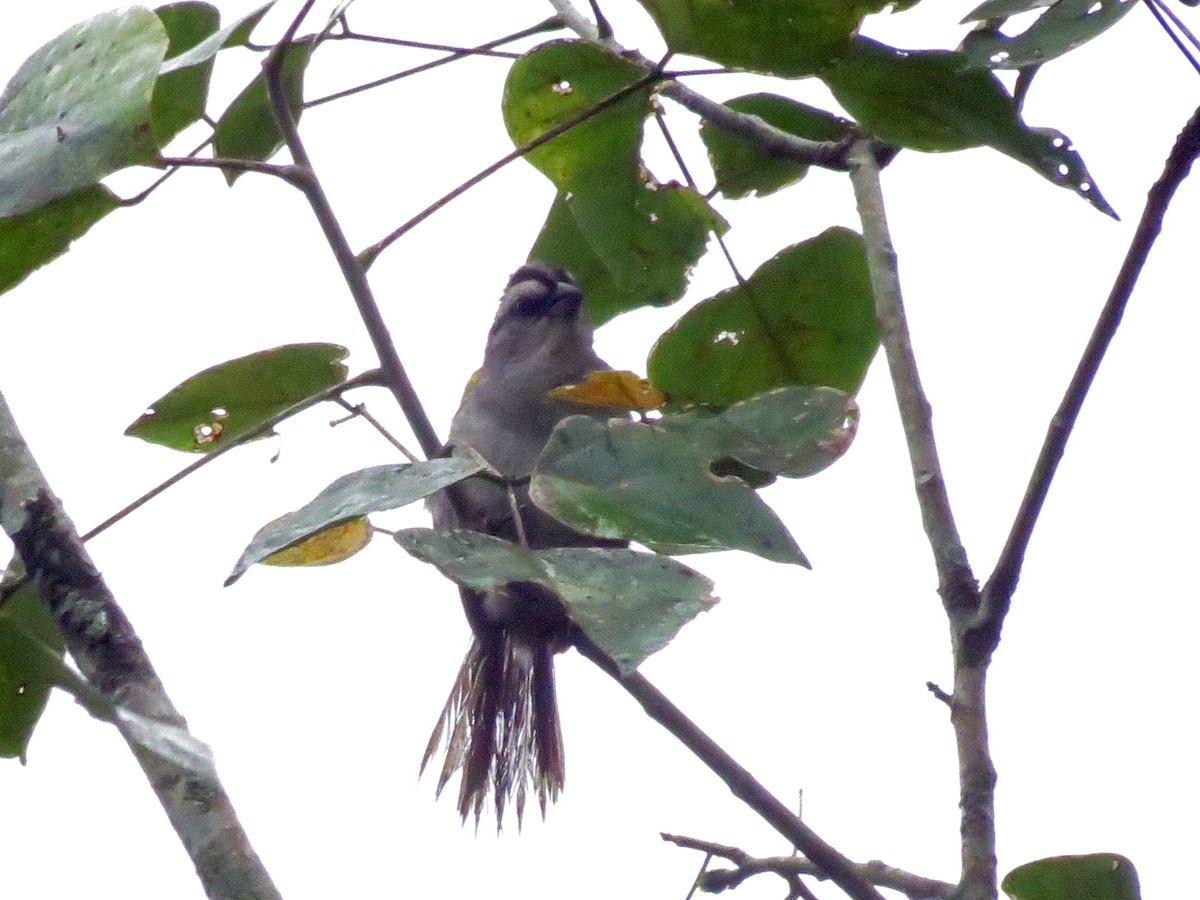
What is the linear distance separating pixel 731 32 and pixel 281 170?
451 mm

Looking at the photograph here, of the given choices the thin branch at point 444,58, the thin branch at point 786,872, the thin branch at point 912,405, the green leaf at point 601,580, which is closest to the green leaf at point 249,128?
the thin branch at point 444,58

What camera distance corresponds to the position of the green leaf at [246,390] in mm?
1694

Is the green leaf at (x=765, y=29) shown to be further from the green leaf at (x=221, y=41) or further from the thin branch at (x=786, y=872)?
the thin branch at (x=786, y=872)

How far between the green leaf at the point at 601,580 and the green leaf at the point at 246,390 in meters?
0.54

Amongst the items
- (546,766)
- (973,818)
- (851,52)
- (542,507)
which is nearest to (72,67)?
(542,507)

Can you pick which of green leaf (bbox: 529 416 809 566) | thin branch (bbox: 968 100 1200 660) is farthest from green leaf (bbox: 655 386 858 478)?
thin branch (bbox: 968 100 1200 660)

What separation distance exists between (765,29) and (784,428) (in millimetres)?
367

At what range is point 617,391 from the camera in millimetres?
1796

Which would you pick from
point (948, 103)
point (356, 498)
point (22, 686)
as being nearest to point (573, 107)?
point (948, 103)

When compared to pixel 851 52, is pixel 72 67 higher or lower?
lower

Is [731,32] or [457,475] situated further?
[731,32]

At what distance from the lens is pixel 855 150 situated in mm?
1831

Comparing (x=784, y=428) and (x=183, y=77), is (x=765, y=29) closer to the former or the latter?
(x=784, y=428)

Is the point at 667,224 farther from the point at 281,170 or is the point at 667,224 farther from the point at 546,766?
the point at 546,766
